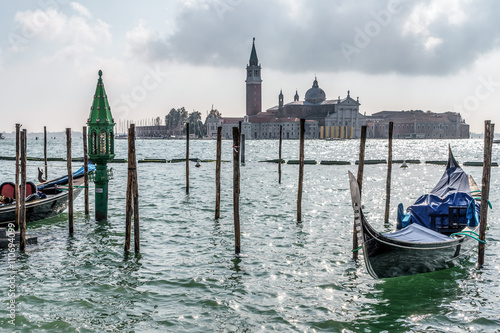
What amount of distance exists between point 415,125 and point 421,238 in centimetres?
13366

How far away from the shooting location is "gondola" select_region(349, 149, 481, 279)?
687 cm

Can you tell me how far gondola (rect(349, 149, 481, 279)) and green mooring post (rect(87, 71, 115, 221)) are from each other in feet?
18.8

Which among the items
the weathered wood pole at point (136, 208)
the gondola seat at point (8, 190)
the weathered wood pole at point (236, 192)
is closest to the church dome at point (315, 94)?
the gondola seat at point (8, 190)

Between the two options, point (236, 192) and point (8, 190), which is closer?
point (236, 192)

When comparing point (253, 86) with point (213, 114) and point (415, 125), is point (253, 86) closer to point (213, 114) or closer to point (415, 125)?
point (213, 114)

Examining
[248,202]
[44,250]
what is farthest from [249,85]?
[44,250]

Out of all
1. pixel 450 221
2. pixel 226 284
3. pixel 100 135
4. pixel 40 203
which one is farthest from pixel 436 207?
pixel 40 203

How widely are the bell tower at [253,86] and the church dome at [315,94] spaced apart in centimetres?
1116

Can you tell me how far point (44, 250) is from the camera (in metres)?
8.97

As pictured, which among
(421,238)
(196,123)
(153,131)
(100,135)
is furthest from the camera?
A: (153,131)

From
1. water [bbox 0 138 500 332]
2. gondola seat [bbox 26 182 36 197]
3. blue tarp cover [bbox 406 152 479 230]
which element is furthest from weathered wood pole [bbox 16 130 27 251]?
blue tarp cover [bbox 406 152 479 230]

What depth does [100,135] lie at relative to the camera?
1058 centimetres

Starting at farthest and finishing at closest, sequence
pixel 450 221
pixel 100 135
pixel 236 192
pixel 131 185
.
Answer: pixel 100 135, pixel 450 221, pixel 236 192, pixel 131 185

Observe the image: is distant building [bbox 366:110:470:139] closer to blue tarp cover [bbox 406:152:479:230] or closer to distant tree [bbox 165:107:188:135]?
distant tree [bbox 165:107:188:135]
